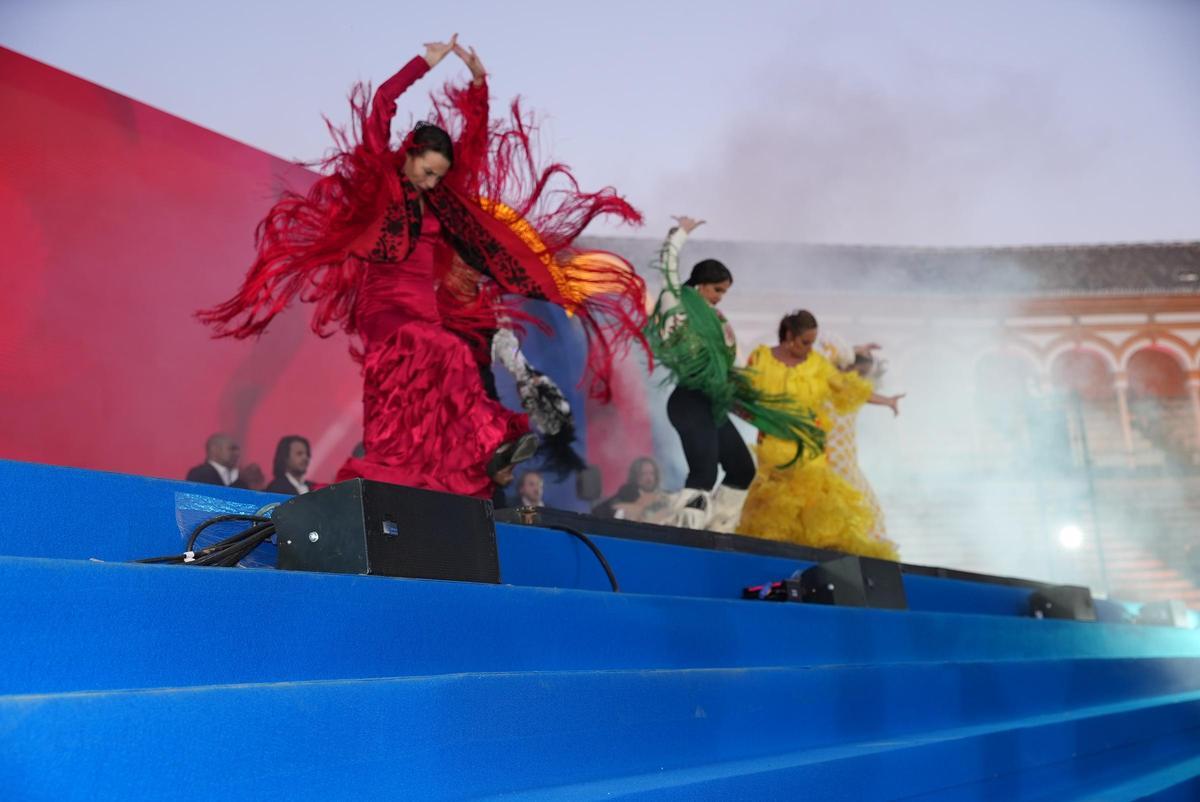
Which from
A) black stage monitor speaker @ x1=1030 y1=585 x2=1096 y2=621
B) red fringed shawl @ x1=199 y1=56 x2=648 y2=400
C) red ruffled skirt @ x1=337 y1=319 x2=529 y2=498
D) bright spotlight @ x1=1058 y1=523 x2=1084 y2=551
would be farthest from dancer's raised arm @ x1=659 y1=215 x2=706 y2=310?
bright spotlight @ x1=1058 y1=523 x2=1084 y2=551

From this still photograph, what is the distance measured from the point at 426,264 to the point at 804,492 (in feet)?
5.53

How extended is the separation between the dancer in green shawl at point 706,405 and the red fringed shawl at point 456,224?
0.51 meters

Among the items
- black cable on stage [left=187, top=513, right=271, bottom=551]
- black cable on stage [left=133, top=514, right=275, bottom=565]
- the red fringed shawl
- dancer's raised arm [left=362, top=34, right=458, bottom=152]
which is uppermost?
dancer's raised arm [left=362, top=34, right=458, bottom=152]

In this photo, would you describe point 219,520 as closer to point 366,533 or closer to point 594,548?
point 366,533

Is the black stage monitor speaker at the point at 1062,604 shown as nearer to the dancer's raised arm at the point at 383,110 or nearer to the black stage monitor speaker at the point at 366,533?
the dancer's raised arm at the point at 383,110

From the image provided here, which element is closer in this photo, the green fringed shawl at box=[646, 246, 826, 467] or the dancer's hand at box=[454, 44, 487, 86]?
the dancer's hand at box=[454, 44, 487, 86]

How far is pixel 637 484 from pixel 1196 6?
5194 mm

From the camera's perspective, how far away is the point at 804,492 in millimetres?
4223

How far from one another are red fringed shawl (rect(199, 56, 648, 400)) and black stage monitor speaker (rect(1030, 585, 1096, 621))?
1.72 m

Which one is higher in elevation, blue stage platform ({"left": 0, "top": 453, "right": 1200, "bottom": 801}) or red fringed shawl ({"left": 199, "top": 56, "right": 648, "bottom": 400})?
red fringed shawl ({"left": 199, "top": 56, "right": 648, "bottom": 400})

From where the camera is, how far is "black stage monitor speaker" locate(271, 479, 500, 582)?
1.51 metres

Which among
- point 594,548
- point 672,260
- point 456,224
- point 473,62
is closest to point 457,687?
point 594,548

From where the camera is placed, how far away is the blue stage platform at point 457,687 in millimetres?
1025

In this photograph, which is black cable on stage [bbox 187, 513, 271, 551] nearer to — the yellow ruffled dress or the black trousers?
the black trousers
